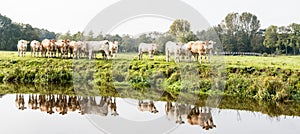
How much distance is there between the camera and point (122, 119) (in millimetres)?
10383

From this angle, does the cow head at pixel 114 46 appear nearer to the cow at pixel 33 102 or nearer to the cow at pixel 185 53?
the cow at pixel 185 53

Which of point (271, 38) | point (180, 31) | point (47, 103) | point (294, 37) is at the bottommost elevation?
point (47, 103)

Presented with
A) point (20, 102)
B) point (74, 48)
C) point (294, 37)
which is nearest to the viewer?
point (20, 102)

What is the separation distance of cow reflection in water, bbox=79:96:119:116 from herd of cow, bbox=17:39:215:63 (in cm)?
589

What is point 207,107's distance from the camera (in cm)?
1215

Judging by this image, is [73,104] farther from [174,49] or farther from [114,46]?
[114,46]

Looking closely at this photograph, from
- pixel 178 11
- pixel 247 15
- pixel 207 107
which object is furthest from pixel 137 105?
pixel 247 15

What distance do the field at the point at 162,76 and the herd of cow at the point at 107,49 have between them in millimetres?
727

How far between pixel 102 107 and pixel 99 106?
23 cm

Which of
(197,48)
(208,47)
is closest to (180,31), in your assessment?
(197,48)

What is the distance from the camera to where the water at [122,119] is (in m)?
9.09

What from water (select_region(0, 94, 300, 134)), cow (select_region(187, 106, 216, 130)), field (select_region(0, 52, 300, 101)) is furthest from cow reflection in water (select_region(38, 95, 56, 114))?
cow (select_region(187, 106, 216, 130))

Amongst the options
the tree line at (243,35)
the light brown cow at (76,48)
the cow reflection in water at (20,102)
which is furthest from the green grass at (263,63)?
the tree line at (243,35)

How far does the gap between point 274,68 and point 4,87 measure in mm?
11977
